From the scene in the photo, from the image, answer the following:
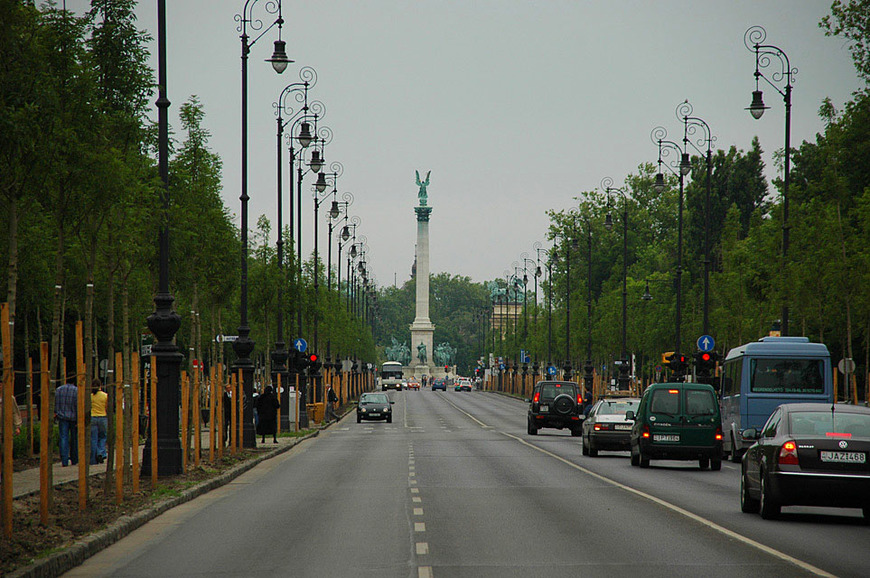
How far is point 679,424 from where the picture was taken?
29.6m

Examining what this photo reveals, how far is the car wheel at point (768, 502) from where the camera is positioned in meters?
17.0

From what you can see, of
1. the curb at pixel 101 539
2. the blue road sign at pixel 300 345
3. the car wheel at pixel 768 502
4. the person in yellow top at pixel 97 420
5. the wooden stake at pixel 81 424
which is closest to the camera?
the curb at pixel 101 539

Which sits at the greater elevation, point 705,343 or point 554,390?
point 705,343

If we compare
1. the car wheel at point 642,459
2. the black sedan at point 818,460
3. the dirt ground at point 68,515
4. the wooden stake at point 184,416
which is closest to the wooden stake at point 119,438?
the dirt ground at point 68,515

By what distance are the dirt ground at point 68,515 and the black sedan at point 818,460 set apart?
→ 807 cm

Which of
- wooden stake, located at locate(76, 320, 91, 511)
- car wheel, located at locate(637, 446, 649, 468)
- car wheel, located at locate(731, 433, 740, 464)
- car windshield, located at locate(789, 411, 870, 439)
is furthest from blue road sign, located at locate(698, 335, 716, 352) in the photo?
wooden stake, located at locate(76, 320, 91, 511)

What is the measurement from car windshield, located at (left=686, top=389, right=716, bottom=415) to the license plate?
43.3 ft

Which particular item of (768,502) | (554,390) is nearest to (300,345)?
(554,390)

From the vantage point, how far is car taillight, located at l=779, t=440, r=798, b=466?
1647cm

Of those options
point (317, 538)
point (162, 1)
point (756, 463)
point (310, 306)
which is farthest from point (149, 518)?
point (310, 306)

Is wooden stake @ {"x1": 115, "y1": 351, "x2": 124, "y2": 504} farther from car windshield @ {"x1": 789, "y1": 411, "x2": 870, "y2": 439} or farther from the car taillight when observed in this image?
car windshield @ {"x1": 789, "y1": 411, "x2": 870, "y2": 439}

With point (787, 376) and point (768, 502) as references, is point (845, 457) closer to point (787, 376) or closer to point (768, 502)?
point (768, 502)

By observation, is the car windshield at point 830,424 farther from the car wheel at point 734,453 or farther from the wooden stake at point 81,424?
the car wheel at point 734,453

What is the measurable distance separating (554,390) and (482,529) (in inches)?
1318
